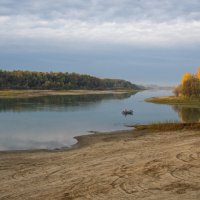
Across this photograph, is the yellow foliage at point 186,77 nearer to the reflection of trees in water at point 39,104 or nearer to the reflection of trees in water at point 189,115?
the reflection of trees in water at point 39,104

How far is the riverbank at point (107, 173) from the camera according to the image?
20.2 metres

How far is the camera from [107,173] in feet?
81.5

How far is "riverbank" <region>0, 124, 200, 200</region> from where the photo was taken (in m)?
20.2

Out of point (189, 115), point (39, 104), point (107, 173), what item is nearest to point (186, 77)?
point (39, 104)

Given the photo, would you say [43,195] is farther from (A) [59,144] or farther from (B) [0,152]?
(A) [59,144]

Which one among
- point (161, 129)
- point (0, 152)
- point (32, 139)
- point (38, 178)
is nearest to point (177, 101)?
point (161, 129)

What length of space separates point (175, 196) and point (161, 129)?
34194 mm

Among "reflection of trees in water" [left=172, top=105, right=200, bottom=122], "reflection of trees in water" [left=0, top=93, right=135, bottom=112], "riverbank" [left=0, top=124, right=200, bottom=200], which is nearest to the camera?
"riverbank" [left=0, top=124, right=200, bottom=200]

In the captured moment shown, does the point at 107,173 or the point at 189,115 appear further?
the point at 189,115

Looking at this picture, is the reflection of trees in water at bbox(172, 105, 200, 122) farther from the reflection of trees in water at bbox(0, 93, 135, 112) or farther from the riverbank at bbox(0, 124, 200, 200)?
the riverbank at bbox(0, 124, 200, 200)

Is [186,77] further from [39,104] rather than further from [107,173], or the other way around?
[107,173]

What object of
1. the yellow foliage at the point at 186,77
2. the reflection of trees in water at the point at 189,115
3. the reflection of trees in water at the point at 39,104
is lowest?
the reflection of trees in water at the point at 189,115

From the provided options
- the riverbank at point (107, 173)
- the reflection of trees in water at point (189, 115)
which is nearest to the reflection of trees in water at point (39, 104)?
the reflection of trees in water at point (189, 115)

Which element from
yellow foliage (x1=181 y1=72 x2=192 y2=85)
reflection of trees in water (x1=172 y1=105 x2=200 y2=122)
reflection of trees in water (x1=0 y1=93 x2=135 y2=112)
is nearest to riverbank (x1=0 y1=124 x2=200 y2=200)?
reflection of trees in water (x1=172 y1=105 x2=200 y2=122)
